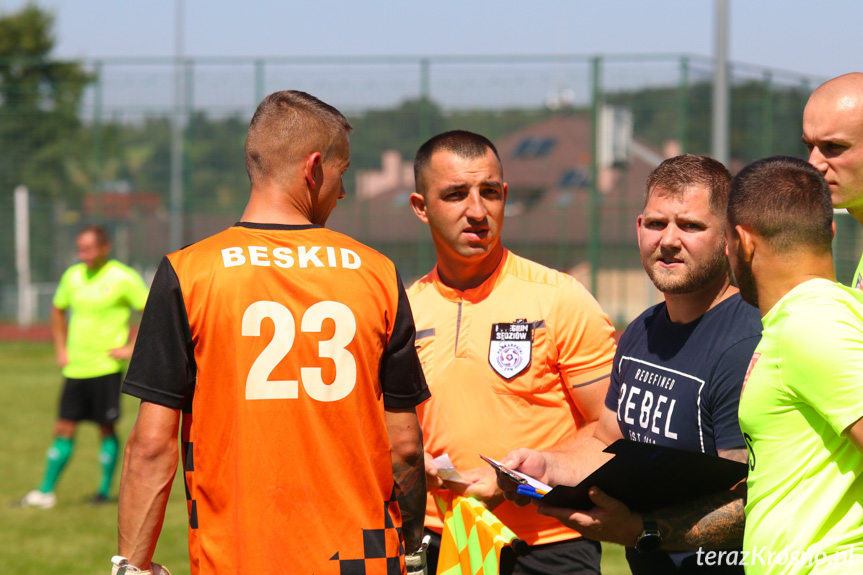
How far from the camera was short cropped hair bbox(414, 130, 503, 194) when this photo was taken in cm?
364

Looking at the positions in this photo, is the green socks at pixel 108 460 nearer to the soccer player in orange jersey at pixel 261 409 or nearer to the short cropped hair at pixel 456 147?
the short cropped hair at pixel 456 147

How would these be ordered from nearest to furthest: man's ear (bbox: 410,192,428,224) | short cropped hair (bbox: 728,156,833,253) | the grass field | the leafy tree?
short cropped hair (bbox: 728,156,833,253) < man's ear (bbox: 410,192,428,224) < the grass field < the leafy tree

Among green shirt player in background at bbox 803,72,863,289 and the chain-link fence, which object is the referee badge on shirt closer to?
green shirt player in background at bbox 803,72,863,289

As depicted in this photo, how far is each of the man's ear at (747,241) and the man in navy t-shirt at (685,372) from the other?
513 mm

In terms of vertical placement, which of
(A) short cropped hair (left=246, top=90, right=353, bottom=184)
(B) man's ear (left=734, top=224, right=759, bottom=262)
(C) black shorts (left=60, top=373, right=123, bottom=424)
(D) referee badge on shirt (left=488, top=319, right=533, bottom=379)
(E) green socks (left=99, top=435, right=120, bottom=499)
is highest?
(A) short cropped hair (left=246, top=90, right=353, bottom=184)

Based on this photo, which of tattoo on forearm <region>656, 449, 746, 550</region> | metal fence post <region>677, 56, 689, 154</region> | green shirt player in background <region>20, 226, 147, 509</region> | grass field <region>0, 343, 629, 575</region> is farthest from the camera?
metal fence post <region>677, 56, 689, 154</region>

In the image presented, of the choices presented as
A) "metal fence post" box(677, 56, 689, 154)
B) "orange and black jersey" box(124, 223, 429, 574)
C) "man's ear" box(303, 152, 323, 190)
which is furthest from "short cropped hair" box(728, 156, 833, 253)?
"metal fence post" box(677, 56, 689, 154)

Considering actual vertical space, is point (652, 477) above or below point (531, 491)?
above

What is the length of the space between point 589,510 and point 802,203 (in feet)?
3.79

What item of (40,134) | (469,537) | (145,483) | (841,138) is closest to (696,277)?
(841,138)

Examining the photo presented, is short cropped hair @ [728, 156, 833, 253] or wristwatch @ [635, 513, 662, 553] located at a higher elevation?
short cropped hair @ [728, 156, 833, 253]

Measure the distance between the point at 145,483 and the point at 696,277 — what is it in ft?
5.71

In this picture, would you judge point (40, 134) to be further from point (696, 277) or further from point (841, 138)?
point (841, 138)

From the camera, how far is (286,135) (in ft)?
9.04
